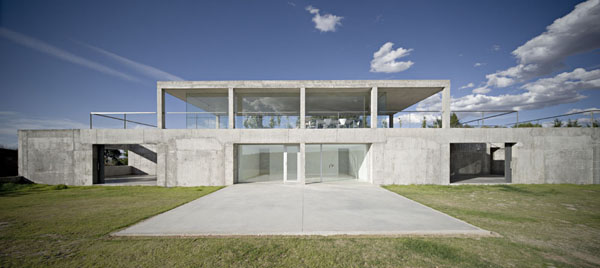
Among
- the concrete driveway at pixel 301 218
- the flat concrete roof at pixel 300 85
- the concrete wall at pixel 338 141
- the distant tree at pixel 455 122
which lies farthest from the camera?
the distant tree at pixel 455 122

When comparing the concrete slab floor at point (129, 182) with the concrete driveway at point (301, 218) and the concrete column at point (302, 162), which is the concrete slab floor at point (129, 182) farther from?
the concrete column at point (302, 162)

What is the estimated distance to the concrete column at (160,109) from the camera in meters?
13.1

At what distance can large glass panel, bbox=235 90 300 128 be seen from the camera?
1357 cm

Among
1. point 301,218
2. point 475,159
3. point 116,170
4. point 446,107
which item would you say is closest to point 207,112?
point 301,218

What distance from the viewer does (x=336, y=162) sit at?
1438 cm

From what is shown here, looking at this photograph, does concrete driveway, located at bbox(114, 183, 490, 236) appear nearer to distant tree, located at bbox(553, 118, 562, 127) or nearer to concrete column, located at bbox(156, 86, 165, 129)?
concrete column, located at bbox(156, 86, 165, 129)

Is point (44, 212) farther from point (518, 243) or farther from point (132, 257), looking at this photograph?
point (518, 243)

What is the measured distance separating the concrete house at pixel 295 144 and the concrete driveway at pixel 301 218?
449cm

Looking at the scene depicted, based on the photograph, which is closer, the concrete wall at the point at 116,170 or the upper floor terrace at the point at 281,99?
the upper floor terrace at the point at 281,99

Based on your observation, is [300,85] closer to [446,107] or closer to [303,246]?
[446,107]

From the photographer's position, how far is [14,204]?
834 cm

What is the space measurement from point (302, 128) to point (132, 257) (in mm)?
9908

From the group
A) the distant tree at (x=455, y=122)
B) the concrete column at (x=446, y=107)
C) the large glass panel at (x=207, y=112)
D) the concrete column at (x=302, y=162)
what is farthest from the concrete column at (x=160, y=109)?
the distant tree at (x=455, y=122)

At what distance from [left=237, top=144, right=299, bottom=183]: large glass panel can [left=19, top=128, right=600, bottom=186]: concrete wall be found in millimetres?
903
